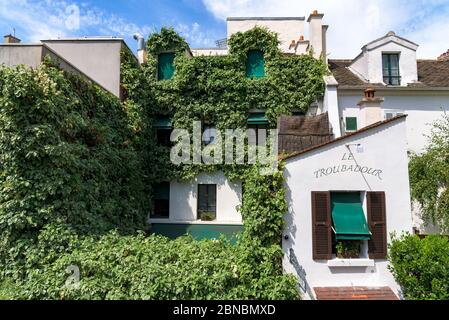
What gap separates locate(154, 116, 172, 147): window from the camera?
1500 cm

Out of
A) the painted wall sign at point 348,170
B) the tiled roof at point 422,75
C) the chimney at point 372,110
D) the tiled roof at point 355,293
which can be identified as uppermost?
the tiled roof at point 422,75

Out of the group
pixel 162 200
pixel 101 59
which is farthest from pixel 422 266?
pixel 101 59

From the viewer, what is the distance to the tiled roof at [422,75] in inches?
554

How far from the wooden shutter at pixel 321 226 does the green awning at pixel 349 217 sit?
212mm

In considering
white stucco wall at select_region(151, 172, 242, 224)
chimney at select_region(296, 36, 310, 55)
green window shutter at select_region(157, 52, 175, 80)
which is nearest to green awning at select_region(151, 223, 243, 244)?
white stucco wall at select_region(151, 172, 242, 224)

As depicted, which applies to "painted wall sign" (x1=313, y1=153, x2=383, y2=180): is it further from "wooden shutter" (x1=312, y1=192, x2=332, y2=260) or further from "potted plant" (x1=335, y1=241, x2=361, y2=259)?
"potted plant" (x1=335, y1=241, x2=361, y2=259)

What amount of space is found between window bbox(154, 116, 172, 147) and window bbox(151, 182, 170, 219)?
2.08 m

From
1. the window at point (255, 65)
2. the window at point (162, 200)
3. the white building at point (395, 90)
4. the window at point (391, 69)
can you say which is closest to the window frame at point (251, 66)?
the window at point (255, 65)

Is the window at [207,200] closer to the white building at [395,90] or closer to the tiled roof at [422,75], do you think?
the white building at [395,90]

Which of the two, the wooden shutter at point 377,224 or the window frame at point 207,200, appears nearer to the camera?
the wooden shutter at point 377,224

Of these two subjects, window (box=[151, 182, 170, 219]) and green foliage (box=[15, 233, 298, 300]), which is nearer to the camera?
green foliage (box=[15, 233, 298, 300])

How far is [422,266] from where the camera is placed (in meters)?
6.68

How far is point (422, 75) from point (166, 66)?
12965mm
